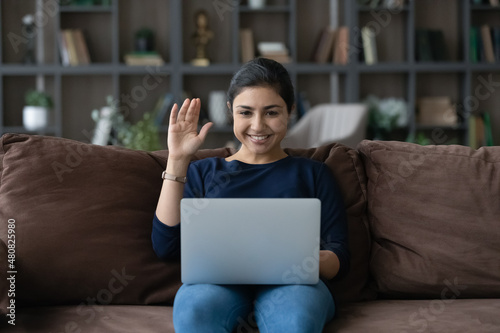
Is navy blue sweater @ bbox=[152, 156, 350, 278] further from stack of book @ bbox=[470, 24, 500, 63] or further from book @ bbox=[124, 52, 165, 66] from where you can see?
stack of book @ bbox=[470, 24, 500, 63]

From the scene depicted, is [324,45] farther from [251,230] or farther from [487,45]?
[251,230]

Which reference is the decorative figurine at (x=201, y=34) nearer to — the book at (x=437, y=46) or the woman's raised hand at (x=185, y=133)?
the book at (x=437, y=46)

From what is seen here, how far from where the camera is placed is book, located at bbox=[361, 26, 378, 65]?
201 inches

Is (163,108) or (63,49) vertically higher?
(63,49)

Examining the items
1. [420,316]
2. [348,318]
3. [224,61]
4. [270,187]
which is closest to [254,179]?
[270,187]

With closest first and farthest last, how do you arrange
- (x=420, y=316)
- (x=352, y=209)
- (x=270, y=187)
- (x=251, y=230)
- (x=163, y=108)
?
(x=251, y=230), (x=420, y=316), (x=270, y=187), (x=352, y=209), (x=163, y=108)

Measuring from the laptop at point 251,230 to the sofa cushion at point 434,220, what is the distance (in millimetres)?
473

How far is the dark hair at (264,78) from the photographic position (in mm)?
1670

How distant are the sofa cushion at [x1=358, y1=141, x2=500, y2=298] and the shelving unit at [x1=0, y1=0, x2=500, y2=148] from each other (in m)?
3.34

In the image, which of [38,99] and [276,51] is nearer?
[38,99]

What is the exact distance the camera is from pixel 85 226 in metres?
1.59

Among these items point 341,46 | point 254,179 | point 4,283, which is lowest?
point 4,283

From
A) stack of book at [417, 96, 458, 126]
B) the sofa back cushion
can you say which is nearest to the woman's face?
the sofa back cushion

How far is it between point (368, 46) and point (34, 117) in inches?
111
